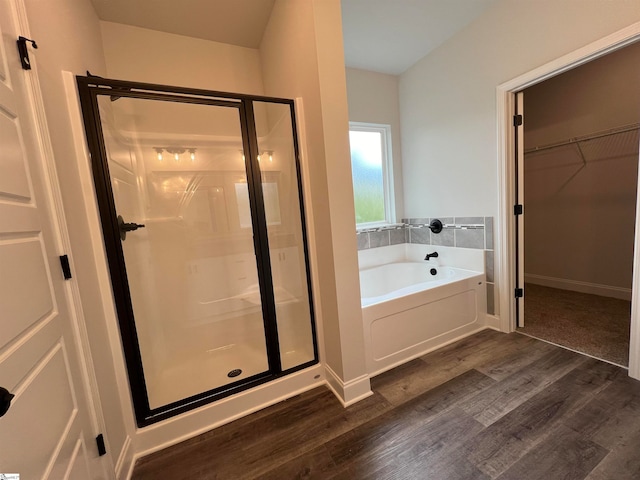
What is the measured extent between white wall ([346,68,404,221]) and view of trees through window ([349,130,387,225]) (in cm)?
16

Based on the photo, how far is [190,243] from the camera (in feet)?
7.29

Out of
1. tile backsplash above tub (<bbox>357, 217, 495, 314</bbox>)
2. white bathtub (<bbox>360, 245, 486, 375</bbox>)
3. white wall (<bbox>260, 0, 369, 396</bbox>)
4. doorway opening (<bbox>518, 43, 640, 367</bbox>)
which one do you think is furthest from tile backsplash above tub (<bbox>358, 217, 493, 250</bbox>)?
white wall (<bbox>260, 0, 369, 396</bbox>)

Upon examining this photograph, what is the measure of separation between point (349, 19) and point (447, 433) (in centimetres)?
291

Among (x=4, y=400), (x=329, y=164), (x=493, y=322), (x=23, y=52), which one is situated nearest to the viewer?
(x=4, y=400)

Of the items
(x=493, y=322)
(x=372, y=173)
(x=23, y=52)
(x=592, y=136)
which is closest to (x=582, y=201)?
(x=592, y=136)

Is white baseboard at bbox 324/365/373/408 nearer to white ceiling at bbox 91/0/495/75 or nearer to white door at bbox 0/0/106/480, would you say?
white door at bbox 0/0/106/480

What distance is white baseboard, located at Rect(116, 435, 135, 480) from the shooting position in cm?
117

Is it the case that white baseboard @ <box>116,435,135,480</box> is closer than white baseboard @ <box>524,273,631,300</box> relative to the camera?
Yes

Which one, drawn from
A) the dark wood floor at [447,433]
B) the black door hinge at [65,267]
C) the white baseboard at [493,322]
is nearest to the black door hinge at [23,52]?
the black door hinge at [65,267]

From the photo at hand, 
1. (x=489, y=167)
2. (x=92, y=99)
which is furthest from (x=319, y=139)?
(x=489, y=167)

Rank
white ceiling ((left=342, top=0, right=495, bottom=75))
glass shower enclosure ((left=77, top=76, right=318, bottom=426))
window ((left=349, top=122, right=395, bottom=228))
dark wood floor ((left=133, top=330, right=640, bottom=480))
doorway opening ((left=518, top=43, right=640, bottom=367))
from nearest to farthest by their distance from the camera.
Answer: dark wood floor ((left=133, top=330, right=640, bottom=480)) < glass shower enclosure ((left=77, top=76, right=318, bottom=426)) < white ceiling ((left=342, top=0, right=495, bottom=75)) < doorway opening ((left=518, top=43, right=640, bottom=367)) < window ((left=349, top=122, right=395, bottom=228))

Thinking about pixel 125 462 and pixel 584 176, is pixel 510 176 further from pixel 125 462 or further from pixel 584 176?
pixel 125 462

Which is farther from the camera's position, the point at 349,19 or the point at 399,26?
the point at 399,26

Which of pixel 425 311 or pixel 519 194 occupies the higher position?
pixel 519 194
